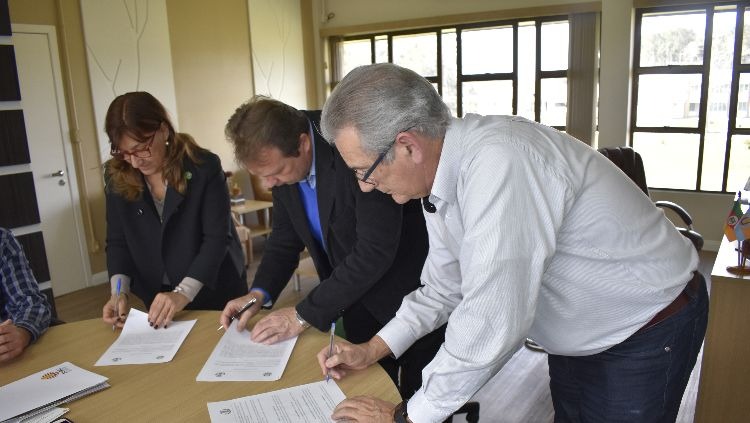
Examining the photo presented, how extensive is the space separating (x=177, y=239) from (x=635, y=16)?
17.3 ft

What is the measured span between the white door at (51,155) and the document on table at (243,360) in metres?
3.77

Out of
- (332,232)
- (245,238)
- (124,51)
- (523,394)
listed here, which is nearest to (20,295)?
(332,232)

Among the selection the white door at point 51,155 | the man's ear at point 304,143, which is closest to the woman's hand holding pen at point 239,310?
the man's ear at point 304,143

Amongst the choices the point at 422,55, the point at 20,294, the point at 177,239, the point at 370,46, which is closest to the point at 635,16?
the point at 422,55

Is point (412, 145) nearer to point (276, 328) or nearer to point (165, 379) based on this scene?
point (276, 328)

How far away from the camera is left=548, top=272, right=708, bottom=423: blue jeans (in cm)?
121

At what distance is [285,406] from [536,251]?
68 centimetres

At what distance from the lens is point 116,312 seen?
1796 mm

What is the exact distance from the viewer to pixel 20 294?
1827 millimetres

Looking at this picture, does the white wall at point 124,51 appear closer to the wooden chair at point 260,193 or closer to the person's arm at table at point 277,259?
the wooden chair at point 260,193

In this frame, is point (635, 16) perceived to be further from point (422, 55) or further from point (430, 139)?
point (430, 139)

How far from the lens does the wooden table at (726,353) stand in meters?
2.24

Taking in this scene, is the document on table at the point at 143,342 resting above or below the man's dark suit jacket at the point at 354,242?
below

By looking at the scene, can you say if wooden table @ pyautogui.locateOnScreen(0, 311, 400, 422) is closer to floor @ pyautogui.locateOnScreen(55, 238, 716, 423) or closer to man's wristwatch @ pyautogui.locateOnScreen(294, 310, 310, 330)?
man's wristwatch @ pyautogui.locateOnScreen(294, 310, 310, 330)
